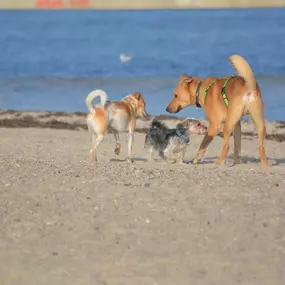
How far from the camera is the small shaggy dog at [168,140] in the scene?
1031 cm

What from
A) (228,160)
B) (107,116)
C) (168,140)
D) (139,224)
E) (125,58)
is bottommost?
(139,224)

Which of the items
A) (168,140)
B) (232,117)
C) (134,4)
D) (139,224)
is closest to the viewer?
(139,224)

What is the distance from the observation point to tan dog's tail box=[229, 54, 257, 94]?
9789 millimetres

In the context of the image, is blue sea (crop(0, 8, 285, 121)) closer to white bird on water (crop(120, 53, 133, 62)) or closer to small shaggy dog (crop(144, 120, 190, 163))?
white bird on water (crop(120, 53, 133, 62))

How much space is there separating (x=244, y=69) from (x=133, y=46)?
17155mm

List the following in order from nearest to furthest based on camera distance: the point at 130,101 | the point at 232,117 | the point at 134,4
Answer: the point at 232,117 → the point at 130,101 → the point at 134,4

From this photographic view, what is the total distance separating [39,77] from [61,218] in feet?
65.6

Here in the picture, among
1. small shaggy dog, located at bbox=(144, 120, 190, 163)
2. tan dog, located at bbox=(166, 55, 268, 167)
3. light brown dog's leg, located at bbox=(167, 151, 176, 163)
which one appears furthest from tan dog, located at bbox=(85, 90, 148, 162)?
tan dog, located at bbox=(166, 55, 268, 167)

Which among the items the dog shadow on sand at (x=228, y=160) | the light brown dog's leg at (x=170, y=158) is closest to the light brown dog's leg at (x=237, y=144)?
the dog shadow on sand at (x=228, y=160)

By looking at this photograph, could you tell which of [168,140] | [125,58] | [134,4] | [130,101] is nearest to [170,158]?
[168,140]

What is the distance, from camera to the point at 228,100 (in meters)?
10.2

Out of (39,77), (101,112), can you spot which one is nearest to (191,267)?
(101,112)

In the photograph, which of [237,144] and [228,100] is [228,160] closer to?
[237,144]

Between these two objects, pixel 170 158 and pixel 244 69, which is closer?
pixel 244 69
